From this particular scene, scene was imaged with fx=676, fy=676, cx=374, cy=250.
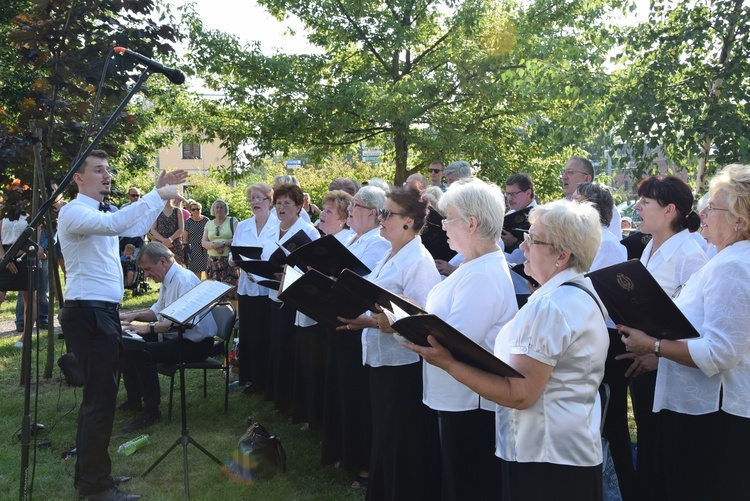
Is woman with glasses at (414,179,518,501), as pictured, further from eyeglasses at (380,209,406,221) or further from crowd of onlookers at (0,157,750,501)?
eyeglasses at (380,209,406,221)

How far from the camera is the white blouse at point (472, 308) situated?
3.21m

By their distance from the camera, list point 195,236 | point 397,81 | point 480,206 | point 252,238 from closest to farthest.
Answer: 1. point 480,206
2. point 252,238
3. point 397,81
4. point 195,236

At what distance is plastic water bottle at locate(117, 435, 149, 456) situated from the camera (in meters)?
5.84

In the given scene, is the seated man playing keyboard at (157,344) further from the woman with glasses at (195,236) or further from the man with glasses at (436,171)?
the woman with glasses at (195,236)

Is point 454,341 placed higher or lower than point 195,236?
lower

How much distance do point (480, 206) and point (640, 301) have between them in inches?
34.2

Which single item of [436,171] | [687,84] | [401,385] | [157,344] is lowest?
[157,344]

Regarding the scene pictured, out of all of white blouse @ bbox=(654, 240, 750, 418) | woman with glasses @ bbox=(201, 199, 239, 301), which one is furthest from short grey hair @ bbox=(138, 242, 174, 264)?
white blouse @ bbox=(654, 240, 750, 418)

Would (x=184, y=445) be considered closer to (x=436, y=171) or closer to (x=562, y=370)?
(x=562, y=370)

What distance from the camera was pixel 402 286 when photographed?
165 inches

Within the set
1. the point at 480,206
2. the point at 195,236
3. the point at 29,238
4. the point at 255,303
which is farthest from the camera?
the point at 195,236

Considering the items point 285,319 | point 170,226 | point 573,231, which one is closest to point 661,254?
point 573,231

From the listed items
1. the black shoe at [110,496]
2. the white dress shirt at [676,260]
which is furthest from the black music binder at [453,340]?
the black shoe at [110,496]

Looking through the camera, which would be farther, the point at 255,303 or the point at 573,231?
the point at 255,303
